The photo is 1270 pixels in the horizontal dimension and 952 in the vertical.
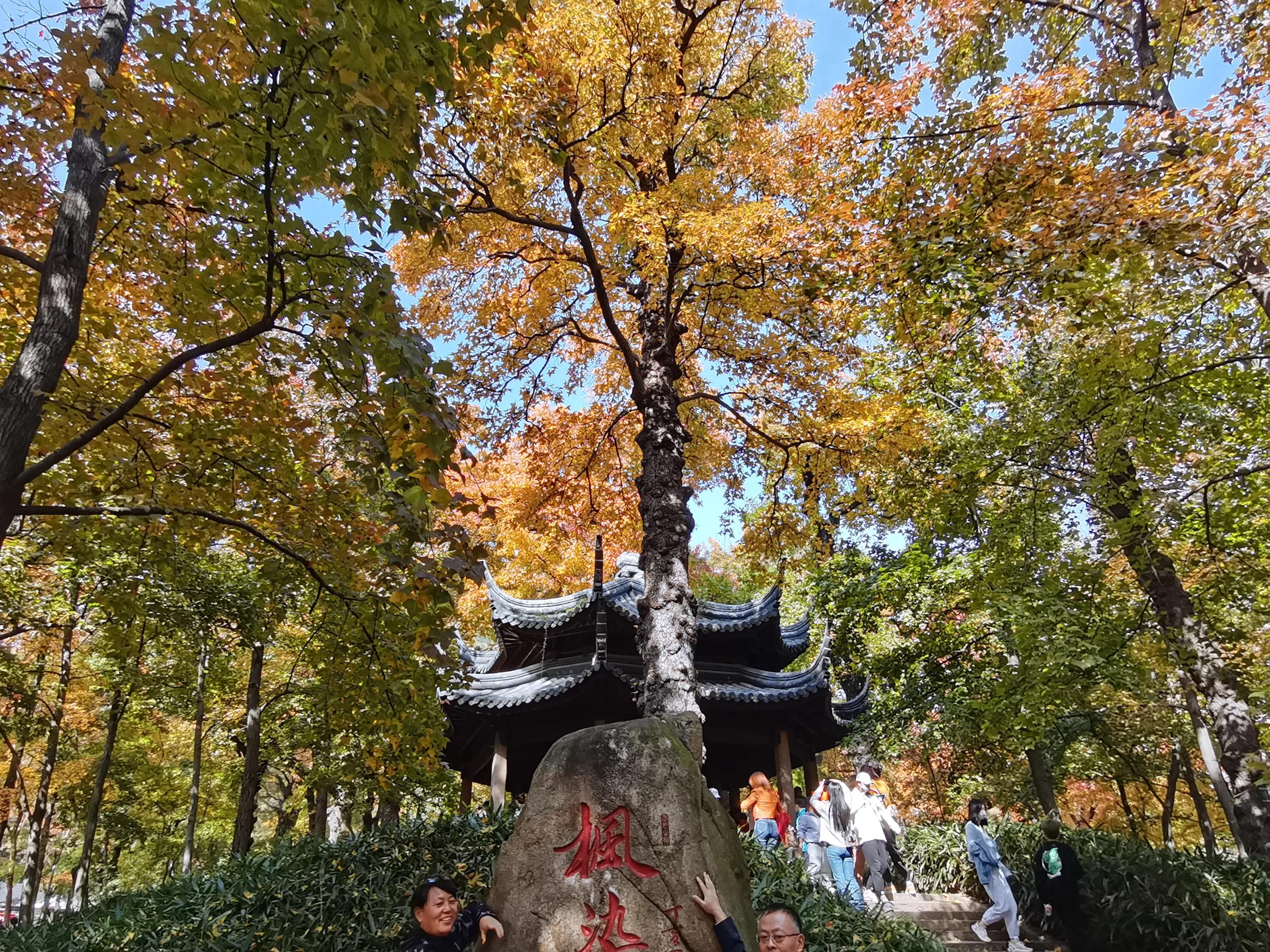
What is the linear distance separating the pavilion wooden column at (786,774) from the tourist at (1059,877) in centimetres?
407

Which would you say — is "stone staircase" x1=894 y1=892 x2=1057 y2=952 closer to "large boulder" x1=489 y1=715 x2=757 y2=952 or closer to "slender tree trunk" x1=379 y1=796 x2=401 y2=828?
"slender tree trunk" x1=379 y1=796 x2=401 y2=828

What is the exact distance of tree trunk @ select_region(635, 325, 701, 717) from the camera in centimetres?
661

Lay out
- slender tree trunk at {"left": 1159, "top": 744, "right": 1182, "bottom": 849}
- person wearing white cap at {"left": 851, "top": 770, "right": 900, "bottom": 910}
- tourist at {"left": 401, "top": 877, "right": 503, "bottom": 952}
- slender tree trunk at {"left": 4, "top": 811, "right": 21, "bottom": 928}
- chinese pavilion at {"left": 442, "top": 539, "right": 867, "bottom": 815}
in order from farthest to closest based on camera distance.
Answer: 1. slender tree trunk at {"left": 1159, "top": 744, "right": 1182, "bottom": 849}
2. slender tree trunk at {"left": 4, "top": 811, "right": 21, "bottom": 928}
3. chinese pavilion at {"left": 442, "top": 539, "right": 867, "bottom": 815}
4. person wearing white cap at {"left": 851, "top": 770, "right": 900, "bottom": 910}
5. tourist at {"left": 401, "top": 877, "right": 503, "bottom": 952}

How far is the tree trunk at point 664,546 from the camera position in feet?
21.7

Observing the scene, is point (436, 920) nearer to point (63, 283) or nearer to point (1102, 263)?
point (63, 283)

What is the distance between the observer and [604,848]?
12.0 ft

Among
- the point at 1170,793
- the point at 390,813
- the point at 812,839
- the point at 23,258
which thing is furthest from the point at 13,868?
the point at 1170,793

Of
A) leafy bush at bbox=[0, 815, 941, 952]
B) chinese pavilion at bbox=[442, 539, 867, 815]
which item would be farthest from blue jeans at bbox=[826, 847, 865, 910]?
chinese pavilion at bbox=[442, 539, 867, 815]

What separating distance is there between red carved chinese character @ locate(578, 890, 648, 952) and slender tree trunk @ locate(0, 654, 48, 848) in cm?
1307

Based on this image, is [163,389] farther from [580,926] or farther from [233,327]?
[580,926]

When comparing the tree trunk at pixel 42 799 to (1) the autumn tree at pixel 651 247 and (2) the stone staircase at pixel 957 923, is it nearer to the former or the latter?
(1) the autumn tree at pixel 651 247

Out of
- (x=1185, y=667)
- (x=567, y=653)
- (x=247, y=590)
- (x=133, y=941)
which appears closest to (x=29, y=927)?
(x=133, y=941)

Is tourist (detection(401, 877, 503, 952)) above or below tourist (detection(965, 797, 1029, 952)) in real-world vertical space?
above

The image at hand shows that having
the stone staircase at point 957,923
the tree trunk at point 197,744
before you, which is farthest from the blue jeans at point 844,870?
the tree trunk at point 197,744
